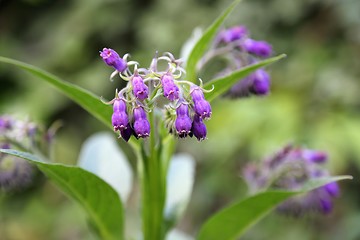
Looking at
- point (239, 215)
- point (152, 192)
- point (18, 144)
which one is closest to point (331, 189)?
point (239, 215)

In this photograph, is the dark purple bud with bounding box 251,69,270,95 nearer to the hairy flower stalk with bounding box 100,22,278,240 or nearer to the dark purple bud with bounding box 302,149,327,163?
the hairy flower stalk with bounding box 100,22,278,240

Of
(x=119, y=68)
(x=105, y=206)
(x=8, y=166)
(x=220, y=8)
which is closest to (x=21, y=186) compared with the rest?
(x=8, y=166)

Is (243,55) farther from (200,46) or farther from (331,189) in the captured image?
(331,189)

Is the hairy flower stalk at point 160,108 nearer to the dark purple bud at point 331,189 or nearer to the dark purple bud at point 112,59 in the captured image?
the dark purple bud at point 112,59

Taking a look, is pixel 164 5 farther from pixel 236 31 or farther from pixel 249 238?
pixel 236 31

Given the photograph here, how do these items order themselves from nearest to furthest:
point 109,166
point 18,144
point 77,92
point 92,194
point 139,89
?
point 139,89
point 77,92
point 92,194
point 18,144
point 109,166

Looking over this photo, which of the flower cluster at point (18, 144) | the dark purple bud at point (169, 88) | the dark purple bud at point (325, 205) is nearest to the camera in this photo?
the dark purple bud at point (169, 88)

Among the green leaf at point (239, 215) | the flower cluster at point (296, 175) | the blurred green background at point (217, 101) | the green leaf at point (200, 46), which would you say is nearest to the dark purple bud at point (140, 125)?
the green leaf at point (200, 46)
